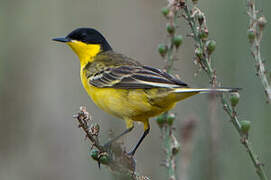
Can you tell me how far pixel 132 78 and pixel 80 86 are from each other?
2.58 metres

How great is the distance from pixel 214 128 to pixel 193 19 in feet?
3.98

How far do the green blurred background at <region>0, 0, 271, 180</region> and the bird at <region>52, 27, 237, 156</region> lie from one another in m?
0.20

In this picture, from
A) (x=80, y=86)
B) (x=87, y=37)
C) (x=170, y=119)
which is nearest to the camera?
(x=170, y=119)

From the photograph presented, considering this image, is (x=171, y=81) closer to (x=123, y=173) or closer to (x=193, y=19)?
(x=193, y=19)

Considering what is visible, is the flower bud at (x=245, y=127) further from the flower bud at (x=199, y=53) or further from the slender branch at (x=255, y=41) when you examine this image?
the flower bud at (x=199, y=53)

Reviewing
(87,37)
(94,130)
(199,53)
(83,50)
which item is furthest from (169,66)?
(87,37)

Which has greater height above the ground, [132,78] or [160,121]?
[132,78]

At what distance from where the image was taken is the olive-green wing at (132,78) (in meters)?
3.88

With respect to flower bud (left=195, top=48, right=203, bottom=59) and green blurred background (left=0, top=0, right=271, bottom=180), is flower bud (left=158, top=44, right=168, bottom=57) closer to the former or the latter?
flower bud (left=195, top=48, right=203, bottom=59)

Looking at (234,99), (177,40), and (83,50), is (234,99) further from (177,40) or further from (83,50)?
(83,50)

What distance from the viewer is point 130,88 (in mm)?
4250

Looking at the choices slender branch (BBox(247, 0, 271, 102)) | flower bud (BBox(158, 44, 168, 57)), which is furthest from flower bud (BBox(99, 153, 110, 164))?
slender branch (BBox(247, 0, 271, 102))

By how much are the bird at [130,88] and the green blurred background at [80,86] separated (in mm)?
204

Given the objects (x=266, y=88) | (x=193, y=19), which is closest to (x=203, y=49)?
(x=193, y=19)
